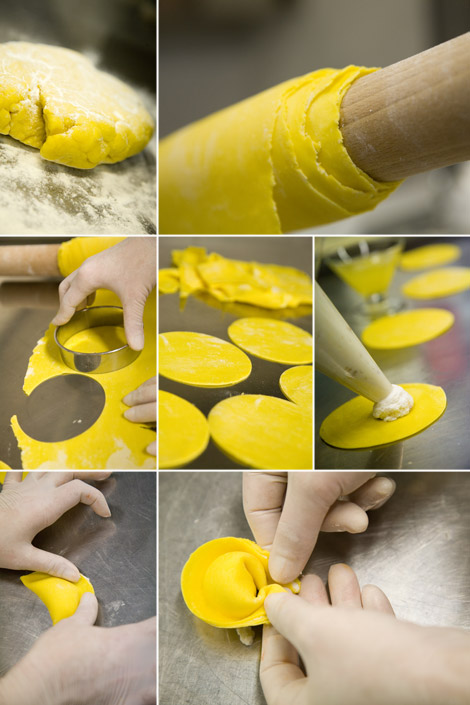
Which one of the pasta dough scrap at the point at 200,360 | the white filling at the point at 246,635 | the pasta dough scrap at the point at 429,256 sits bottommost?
the white filling at the point at 246,635

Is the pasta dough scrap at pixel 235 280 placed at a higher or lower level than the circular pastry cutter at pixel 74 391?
higher

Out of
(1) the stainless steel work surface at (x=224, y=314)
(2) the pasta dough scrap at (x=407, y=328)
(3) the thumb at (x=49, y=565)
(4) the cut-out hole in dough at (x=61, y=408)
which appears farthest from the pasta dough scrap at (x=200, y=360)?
(3) the thumb at (x=49, y=565)

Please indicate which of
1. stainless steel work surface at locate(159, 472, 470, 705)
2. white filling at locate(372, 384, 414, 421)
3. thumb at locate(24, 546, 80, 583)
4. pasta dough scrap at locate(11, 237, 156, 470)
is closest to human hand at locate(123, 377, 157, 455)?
pasta dough scrap at locate(11, 237, 156, 470)

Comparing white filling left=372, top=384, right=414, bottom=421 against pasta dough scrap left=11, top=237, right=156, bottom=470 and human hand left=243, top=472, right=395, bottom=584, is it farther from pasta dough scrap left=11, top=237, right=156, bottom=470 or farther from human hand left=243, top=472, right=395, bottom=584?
pasta dough scrap left=11, top=237, right=156, bottom=470

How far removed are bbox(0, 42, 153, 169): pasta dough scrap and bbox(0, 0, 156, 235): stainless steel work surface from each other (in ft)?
0.07

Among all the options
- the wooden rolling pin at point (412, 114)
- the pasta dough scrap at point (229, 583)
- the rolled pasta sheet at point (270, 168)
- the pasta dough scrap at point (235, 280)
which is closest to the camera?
the wooden rolling pin at point (412, 114)

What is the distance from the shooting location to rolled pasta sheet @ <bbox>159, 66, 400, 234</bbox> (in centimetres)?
68

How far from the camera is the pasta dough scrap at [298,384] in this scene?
83 cm

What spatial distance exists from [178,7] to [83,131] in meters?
0.28

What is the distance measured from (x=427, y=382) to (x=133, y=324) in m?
0.47

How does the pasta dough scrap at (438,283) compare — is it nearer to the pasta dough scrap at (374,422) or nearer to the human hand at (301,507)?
the pasta dough scrap at (374,422)

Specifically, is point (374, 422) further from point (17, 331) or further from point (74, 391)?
point (17, 331)

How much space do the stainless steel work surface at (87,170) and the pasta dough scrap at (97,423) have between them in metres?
0.05

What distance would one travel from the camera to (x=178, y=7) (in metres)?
0.84
